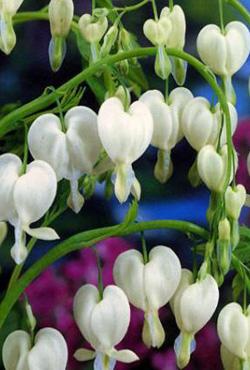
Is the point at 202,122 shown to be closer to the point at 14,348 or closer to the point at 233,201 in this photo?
the point at 233,201

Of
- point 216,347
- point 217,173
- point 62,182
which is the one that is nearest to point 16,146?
point 62,182

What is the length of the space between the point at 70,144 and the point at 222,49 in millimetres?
251

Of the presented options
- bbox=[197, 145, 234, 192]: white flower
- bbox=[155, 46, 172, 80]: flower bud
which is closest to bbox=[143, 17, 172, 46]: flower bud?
bbox=[155, 46, 172, 80]: flower bud

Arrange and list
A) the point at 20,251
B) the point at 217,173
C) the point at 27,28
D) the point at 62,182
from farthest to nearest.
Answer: the point at 27,28
the point at 62,182
the point at 217,173
the point at 20,251

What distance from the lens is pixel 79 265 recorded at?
1359 millimetres

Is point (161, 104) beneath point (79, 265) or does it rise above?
above

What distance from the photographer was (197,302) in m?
1.09

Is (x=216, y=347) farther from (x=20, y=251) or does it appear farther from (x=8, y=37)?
(x=8, y=37)

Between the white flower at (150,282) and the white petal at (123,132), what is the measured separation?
0.57ft

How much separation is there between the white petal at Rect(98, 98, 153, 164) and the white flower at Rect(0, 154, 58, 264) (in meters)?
0.08

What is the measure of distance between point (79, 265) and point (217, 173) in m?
0.37

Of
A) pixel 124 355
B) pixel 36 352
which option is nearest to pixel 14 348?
pixel 36 352

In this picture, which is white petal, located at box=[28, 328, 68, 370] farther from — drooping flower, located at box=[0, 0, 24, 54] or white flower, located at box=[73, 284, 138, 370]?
drooping flower, located at box=[0, 0, 24, 54]

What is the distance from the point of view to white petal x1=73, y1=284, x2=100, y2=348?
43.1 inches
